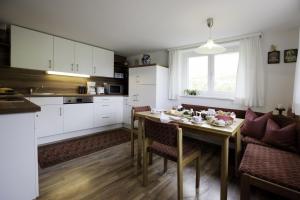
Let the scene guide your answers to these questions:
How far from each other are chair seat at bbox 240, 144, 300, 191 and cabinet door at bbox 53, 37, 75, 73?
3606 millimetres

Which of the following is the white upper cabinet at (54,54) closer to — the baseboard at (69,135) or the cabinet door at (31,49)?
the cabinet door at (31,49)

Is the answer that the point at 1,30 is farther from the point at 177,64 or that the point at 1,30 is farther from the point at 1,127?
the point at 177,64

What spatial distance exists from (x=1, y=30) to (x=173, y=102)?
12.4 feet

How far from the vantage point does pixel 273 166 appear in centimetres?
140

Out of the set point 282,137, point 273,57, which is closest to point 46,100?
point 282,137

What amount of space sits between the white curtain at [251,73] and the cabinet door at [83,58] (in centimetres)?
331

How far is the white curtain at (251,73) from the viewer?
9.21ft

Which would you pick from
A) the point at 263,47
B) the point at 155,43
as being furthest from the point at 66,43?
the point at 263,47

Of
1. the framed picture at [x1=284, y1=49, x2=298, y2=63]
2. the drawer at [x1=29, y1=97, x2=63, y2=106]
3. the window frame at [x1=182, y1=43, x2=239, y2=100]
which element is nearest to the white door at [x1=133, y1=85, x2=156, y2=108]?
the window frame at [x1=182, y1=43, x2=239, y2=100]

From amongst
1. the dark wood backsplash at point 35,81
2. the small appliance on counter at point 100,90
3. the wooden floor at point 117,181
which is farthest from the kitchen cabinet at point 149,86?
the wooden floor at point 117,181

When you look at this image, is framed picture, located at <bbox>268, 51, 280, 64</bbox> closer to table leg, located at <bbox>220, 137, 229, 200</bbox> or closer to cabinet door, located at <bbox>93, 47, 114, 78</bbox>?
table leg, located at <bbox>220, 137, 229, 200</bbox>

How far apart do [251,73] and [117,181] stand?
2.83 m

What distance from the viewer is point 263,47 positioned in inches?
112

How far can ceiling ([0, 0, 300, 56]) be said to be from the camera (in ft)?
6.48
